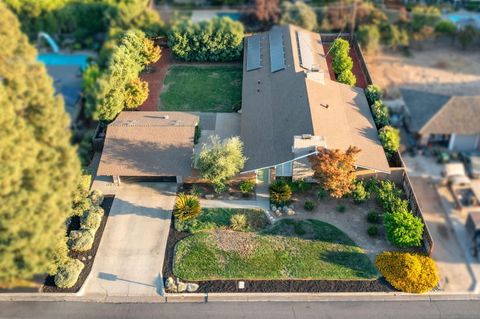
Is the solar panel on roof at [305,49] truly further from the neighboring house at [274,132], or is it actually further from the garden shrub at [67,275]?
the garden shrub at [67,275]

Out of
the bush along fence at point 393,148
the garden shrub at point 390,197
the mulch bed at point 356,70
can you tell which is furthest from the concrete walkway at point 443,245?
the mulch bed at point 356,70

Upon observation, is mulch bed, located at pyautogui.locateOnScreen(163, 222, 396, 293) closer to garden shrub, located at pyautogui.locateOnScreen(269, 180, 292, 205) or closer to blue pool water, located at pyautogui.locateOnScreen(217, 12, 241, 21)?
garden shrub, located at pyautogui.locateOnScreen(269, 180, 292, 205)

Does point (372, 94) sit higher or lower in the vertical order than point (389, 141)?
higher

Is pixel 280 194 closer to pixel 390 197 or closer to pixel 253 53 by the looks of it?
pixel 390 197

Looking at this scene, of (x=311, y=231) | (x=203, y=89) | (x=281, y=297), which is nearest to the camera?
(x=281, y=297)

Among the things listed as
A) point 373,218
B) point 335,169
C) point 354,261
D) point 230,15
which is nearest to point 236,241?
point 354,261

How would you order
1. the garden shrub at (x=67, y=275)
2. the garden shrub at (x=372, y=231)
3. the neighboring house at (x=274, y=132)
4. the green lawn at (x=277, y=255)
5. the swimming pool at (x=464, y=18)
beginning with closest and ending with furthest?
the garden shrub at (x=67, y=275) → the green lawn at (x=277, y=255) → the garden shrub at (x=372, y=231) → the neighboring house at (x=274, y=132) → the swimming pool at (x=464, y=18)
